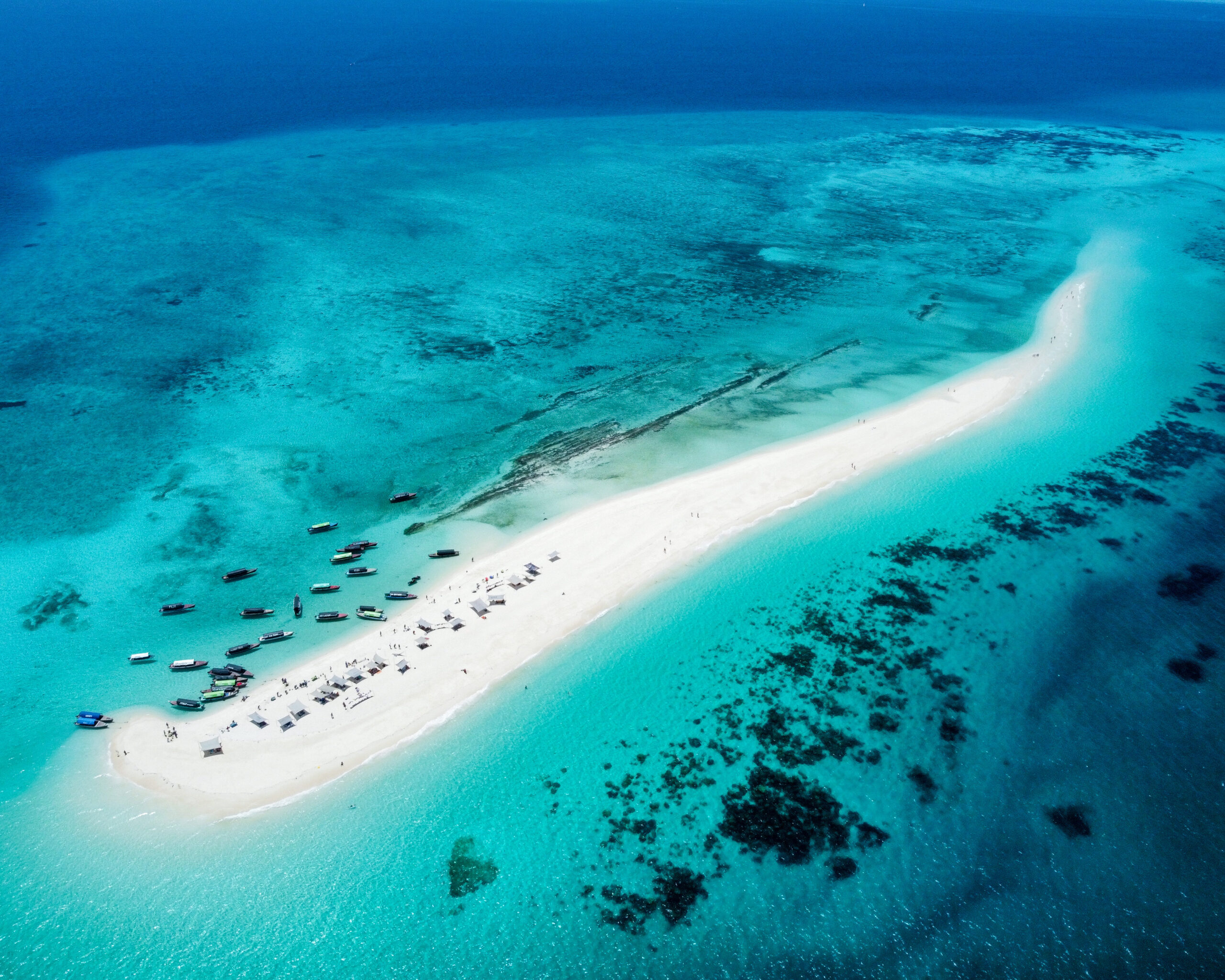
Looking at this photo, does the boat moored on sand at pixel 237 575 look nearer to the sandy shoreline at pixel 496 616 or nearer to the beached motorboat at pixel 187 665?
the beached motorboat at pixel 187 665

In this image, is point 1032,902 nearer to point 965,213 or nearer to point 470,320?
point 470,320

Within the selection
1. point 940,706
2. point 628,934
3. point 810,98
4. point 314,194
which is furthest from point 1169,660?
point 810,98

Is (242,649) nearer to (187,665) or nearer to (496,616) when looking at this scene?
(187,665)

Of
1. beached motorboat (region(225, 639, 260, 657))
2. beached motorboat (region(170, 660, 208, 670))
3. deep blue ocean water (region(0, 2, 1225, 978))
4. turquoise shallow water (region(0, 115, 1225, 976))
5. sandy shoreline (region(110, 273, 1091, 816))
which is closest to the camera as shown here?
turquoise shallow water (region(0, 115, 1225, 976))

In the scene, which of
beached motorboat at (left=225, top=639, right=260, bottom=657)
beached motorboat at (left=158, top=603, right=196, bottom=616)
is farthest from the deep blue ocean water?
beached motorboat at (left=225, top=639, right=260, bottom=657)

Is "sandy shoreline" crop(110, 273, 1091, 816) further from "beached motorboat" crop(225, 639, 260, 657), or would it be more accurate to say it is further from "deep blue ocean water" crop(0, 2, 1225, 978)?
"beached motorboat" crop(225, 639, 260, 657)

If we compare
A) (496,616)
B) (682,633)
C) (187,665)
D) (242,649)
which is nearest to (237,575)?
(242,649)
